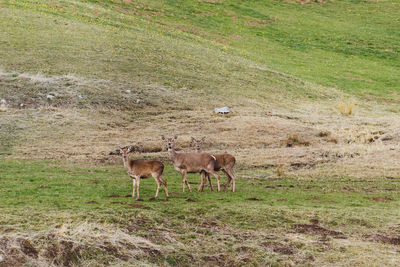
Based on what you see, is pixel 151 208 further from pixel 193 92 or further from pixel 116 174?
pixel 193 92

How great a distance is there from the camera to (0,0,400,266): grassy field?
13523 mm

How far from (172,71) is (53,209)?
2931 cm

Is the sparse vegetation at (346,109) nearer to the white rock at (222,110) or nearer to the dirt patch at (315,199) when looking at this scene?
the white rock at (222,110)

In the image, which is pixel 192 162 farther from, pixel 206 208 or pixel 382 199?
pixel 382 199

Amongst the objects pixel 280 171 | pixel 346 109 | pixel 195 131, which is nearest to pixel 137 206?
pixel 280 171

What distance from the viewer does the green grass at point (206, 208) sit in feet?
45.8

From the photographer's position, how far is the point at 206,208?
16031mm

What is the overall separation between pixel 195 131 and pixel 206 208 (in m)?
15.3

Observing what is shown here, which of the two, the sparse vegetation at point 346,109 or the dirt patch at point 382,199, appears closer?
the dirt patch at point 382,199

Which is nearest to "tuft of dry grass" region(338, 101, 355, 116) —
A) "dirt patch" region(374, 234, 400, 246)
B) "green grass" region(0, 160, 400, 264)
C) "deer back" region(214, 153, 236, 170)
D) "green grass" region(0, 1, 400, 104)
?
"green grass" region(0, 1, 400, 104)

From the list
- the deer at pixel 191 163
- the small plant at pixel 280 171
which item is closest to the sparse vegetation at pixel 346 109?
the small plant at pixel 280 171

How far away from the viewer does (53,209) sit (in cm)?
1538

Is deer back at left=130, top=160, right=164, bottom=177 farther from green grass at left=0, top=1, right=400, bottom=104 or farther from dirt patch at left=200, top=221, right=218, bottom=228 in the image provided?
green grass at left=0, top=1, right=400, bottom=104

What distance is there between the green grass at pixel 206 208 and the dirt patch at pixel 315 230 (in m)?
0.16
